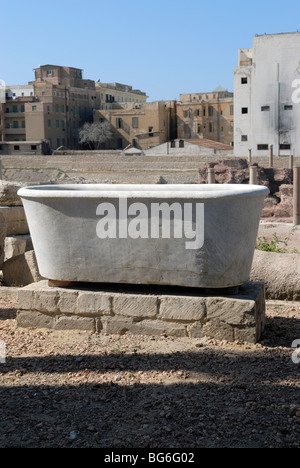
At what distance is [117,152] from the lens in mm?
47719

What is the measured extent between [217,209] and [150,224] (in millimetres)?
555

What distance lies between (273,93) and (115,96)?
31.0 metres

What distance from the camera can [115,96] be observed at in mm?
65625

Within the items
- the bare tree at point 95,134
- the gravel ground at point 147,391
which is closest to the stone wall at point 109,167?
the bare tree at point 95,134

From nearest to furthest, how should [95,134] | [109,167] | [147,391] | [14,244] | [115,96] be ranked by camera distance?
[147,391]
[14,244]
[109,167]
[95,134]
[115,96]

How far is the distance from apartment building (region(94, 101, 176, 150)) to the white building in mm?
14098

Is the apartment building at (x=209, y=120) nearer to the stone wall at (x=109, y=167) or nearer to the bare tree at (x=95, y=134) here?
the bare tree at (x=95, y=134)

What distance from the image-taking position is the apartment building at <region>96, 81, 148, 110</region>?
2393 inches

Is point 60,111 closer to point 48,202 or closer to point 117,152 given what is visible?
point 117,152

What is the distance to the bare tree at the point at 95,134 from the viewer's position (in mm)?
53344

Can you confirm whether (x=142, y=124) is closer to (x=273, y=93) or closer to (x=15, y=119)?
(x=15, y=119)

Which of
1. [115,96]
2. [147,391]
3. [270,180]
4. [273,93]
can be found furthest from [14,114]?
[147,391]

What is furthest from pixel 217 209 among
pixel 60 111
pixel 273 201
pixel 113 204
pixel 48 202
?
pixel 60 111

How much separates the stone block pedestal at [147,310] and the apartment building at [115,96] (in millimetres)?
57016
